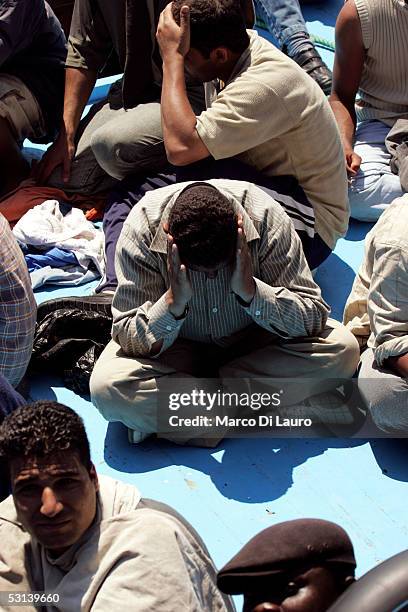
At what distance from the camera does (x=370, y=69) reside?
4.38 meters

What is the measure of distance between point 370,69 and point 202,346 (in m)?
1.61

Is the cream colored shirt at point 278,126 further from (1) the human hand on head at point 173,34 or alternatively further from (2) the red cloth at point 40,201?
(2) the red cloth at point 40,201

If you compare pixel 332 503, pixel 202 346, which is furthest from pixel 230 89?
pixel 332 503

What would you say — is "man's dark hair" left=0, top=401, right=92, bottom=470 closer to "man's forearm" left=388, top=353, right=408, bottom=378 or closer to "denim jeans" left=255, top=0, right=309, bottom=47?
"man's forearm" left=388, top=353, right=408, bottom=378

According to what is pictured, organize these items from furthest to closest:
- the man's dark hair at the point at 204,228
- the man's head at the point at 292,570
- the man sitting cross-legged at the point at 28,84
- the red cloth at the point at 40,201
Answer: the man sitting cross-legged at the point at 28,84 < the red cloth at the point at 40,201 < the man's dark hair at the point at 204,228 < the man's head at the point at 292,570

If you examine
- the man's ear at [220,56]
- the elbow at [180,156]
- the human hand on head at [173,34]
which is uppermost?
the human hand on head at [173,34]

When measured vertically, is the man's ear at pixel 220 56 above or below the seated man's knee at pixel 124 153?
above

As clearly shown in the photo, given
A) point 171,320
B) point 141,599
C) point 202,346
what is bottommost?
point 202,346

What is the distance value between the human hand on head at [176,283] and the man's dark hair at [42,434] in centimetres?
90

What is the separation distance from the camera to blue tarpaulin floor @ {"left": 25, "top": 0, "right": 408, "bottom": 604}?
3.00m

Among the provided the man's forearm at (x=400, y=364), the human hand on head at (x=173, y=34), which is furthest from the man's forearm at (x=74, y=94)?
the man's forearm at (x=400, y=364)

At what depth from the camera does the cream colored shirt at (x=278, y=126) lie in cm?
350

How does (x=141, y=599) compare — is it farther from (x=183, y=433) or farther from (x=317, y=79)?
(x=317, y=79)

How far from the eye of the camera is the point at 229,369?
3377 mm
